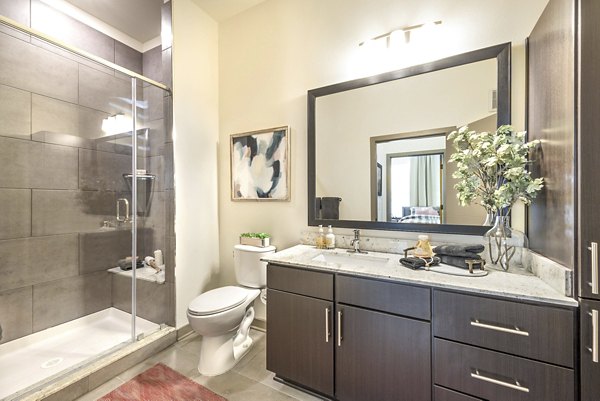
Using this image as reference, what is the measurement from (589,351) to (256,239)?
6.31 feet

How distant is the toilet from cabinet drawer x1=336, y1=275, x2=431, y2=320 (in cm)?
85

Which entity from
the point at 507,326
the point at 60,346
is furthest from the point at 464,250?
the point at 60,346

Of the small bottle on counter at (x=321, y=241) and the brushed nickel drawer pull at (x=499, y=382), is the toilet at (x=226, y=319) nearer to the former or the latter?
the small bottle on counter at (x=321, y=241)

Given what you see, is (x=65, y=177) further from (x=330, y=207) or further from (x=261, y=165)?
(x=330, y=207)

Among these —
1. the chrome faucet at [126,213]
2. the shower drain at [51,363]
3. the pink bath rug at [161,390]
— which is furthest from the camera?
the chrome faucet at [126,213]

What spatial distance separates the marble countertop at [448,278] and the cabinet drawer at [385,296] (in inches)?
1.5

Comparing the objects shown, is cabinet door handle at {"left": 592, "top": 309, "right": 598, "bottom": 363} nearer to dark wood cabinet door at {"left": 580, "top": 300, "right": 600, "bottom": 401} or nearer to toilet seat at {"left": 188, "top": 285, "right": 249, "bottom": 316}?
dark wood cabinet door at {"left": 580, "top": 300, "right": 600, "bottom": 401}

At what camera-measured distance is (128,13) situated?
2.41m

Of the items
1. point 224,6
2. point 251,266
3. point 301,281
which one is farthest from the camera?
point 224,6

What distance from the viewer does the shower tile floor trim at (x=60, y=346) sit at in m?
1.65

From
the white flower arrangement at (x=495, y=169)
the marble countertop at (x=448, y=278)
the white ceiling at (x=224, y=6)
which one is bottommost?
the marble countertop at (x=448, y=278)

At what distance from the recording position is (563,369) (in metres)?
0.94

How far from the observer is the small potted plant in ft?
7.10

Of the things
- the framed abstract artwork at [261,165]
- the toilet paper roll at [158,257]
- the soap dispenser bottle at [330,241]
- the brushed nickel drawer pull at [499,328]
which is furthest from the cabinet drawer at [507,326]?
the toilet paper roll at [158,257]
